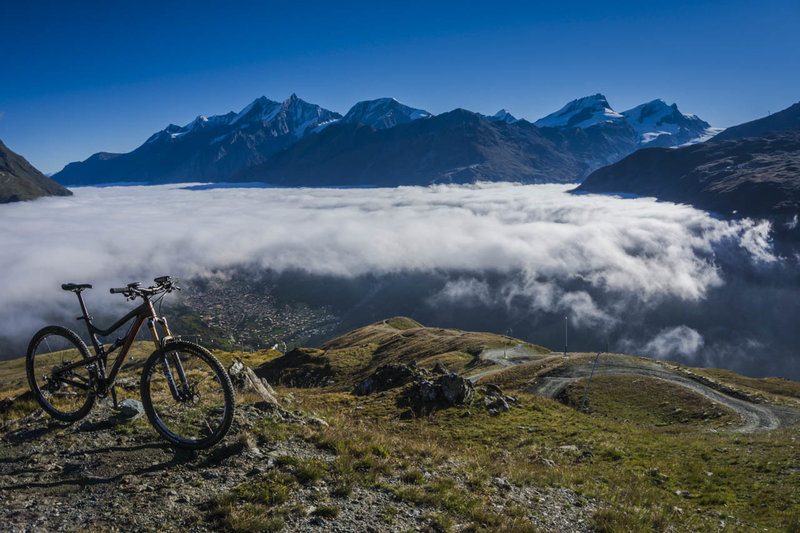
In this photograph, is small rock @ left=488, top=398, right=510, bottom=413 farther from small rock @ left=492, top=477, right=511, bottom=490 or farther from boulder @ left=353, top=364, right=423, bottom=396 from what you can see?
small rock @ left=492, top=477, right=511, bottom=490

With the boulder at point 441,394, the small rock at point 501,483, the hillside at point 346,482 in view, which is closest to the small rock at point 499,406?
the boulder at point 441,394

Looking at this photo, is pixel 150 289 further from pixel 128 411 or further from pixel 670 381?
pixel 670 381

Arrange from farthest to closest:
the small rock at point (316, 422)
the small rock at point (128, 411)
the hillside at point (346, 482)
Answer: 1. the small rock at point (316, 422)
2. the small rock at point (128, 411)
3. the hillside at point (346, 482)

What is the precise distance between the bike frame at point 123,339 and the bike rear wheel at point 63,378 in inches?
6.0

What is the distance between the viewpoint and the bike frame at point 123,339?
30.9 ft

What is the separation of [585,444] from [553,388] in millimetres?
36527

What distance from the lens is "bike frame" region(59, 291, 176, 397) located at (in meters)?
9.41

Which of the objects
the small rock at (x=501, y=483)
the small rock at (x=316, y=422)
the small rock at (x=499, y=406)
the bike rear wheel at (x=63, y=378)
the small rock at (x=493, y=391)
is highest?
the bike rear wheel at (x=63, y=378)

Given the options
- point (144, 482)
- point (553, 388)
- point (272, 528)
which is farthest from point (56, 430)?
point (553, 388)

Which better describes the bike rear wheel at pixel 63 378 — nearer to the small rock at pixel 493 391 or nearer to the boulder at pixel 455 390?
the boulder at pixel 455 390

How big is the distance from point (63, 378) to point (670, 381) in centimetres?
6958

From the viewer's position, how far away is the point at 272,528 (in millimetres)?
7406

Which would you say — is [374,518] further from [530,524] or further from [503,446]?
[503,446]

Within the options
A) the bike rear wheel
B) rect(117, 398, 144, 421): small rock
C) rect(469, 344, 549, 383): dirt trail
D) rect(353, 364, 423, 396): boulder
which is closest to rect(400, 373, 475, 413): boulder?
rect(353, 364, 423, 396): boulder
